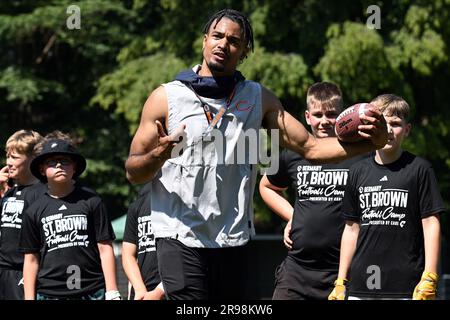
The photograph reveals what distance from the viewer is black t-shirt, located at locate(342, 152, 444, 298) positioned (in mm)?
6684

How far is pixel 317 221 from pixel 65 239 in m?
2.01

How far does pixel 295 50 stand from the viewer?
21250 millimetres

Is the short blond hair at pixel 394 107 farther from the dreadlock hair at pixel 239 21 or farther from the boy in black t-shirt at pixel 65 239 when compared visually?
the boy in black t-shirt at pixel 65 239

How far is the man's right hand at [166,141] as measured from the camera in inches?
203

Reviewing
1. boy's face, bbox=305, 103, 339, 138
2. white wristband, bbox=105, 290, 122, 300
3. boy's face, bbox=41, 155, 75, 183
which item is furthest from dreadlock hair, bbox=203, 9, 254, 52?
white wristband, bbox=105, 290, 122, 300

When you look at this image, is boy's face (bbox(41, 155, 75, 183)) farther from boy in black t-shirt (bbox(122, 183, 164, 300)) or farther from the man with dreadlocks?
the man with dreadlocks

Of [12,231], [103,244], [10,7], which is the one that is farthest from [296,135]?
[10,7]

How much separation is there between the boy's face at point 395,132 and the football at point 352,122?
129 cm

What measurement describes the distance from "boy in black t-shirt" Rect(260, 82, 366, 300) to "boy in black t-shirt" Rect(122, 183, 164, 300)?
3.36 feet

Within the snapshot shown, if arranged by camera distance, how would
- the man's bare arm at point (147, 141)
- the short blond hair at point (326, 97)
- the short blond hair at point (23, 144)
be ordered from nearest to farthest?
the man's bare arm at point (147, 141), the short blond hair at point (326, 97), the short blond hair at point (23, 144)

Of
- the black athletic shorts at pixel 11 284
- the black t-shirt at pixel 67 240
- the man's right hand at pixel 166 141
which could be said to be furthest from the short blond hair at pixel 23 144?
the man's right hand at pixel 166 141

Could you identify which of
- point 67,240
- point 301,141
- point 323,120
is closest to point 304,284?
point 323,120
